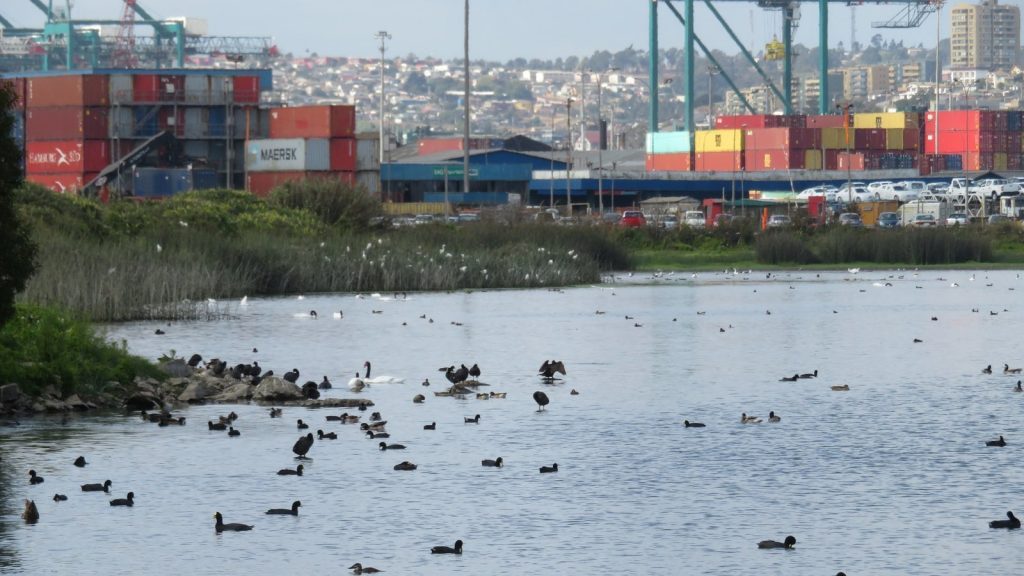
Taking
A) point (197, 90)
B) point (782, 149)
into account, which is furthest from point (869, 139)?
point (197, 90)

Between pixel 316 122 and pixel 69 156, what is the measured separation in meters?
16.7

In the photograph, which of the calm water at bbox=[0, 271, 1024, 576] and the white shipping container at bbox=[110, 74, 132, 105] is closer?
the calm water at bbox=[0, 271, 1024, 576]

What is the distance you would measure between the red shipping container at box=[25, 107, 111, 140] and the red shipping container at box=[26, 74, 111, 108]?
48 cm

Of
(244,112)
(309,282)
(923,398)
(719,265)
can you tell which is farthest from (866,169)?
(923,398)

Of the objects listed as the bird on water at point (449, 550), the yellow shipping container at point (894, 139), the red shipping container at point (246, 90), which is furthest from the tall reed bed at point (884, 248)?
the yellow shipping container at point (894, 139)

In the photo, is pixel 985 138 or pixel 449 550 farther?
pixel 985 138

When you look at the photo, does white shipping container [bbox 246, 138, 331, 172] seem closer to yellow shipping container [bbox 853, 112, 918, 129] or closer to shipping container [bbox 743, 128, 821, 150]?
shipping container [bbox 743, 128, 821, 150]

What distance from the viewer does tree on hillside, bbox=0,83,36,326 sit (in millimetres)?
23484

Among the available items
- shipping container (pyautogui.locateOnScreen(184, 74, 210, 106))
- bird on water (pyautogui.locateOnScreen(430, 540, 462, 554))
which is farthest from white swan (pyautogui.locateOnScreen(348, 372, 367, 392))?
shipping container (pyautogui.locateOnScreen(184, 74, 210, 106))

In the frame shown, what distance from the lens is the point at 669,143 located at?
186000 millimetres

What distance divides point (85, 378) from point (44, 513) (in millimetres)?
8681

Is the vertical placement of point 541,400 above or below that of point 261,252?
below

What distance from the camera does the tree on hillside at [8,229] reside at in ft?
77.0

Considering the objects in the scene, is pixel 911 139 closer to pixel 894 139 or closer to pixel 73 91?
pixel 894 139
